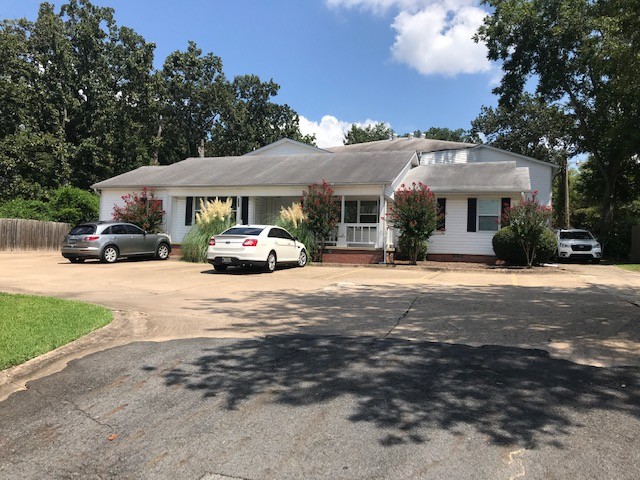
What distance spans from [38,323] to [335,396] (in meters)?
4.67

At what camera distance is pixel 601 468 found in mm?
2984

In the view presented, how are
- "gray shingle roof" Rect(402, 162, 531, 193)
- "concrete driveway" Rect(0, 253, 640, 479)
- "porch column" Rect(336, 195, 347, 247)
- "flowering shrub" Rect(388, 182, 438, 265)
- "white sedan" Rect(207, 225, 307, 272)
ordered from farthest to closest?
"porch column" Rect(336, 195, 347, 247) → "gray shingle roof" Rect(402, 162, 531, 193) → "flowering shrub" Rect(388, 182, 438, 265) → "white sedan" Rect(207, 225, 307, 272) → "concrete driveway" Rect(0, 253, 640, 479)

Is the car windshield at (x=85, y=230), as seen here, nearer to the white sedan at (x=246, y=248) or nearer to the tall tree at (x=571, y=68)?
the white sedan at (x=246, y=248)

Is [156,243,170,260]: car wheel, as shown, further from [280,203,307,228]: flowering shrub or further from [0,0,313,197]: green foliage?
[0,0,313,197]: green foliage

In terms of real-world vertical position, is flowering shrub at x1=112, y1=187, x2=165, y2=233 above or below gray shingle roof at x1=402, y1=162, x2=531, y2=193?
below

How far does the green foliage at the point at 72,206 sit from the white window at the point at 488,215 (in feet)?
77.0

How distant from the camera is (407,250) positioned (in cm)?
1936

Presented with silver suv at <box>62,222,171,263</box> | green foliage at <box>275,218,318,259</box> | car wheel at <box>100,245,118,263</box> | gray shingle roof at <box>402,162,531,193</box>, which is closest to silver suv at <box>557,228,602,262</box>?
gray shingle roof at <box>402,162,531,193</box>

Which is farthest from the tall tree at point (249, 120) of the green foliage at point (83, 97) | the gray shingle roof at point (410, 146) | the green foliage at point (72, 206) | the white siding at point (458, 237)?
the white siding at point (458, 237)

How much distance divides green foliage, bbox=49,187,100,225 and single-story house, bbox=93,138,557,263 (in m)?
4.95

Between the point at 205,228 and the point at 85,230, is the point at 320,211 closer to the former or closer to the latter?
the point at 205,228

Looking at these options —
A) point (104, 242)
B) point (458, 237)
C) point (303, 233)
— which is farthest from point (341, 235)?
point (104, 242)

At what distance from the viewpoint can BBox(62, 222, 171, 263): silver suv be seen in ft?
58.1

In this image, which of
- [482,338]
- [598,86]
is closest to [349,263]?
[482,338]
